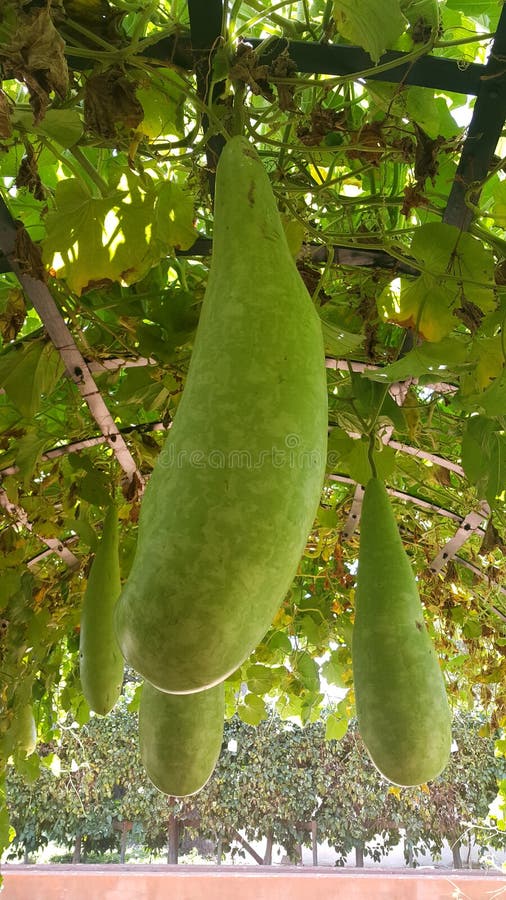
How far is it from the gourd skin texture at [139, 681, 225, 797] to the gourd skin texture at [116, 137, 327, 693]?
1.13 feet

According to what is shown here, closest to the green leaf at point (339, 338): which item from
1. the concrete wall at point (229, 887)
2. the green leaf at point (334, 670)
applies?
the green leaf at point (334, 670)

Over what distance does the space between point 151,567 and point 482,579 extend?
1.85 meters

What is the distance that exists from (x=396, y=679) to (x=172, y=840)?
32.7ft

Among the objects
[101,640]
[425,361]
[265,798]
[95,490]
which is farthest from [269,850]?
[425,361]

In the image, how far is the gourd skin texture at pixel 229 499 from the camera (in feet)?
1.28

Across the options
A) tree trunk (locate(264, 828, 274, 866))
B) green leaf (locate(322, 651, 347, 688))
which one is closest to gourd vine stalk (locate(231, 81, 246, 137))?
green leaf (locate(322, 651, 347, 688))

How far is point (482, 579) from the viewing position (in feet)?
6.86

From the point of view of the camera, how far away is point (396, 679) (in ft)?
2.38

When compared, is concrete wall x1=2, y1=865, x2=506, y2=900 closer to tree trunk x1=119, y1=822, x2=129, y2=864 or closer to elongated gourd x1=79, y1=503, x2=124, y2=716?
tree trunk x1=119, y1=822, x2=129, y2=864

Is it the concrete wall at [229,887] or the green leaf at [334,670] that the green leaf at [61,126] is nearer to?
the green leaf at [334,670]

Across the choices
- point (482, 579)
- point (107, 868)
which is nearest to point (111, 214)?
point (482, 579)

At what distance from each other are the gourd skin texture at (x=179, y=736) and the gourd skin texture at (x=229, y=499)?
0.34m

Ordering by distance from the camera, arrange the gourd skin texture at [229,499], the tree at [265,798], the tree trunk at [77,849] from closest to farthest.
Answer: the gourd skin texture at [229,499] → the tree at [265,798] → the tree trunk at [77,849]

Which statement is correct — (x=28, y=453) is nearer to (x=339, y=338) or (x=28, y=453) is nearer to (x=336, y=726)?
(x=339, y=338)
